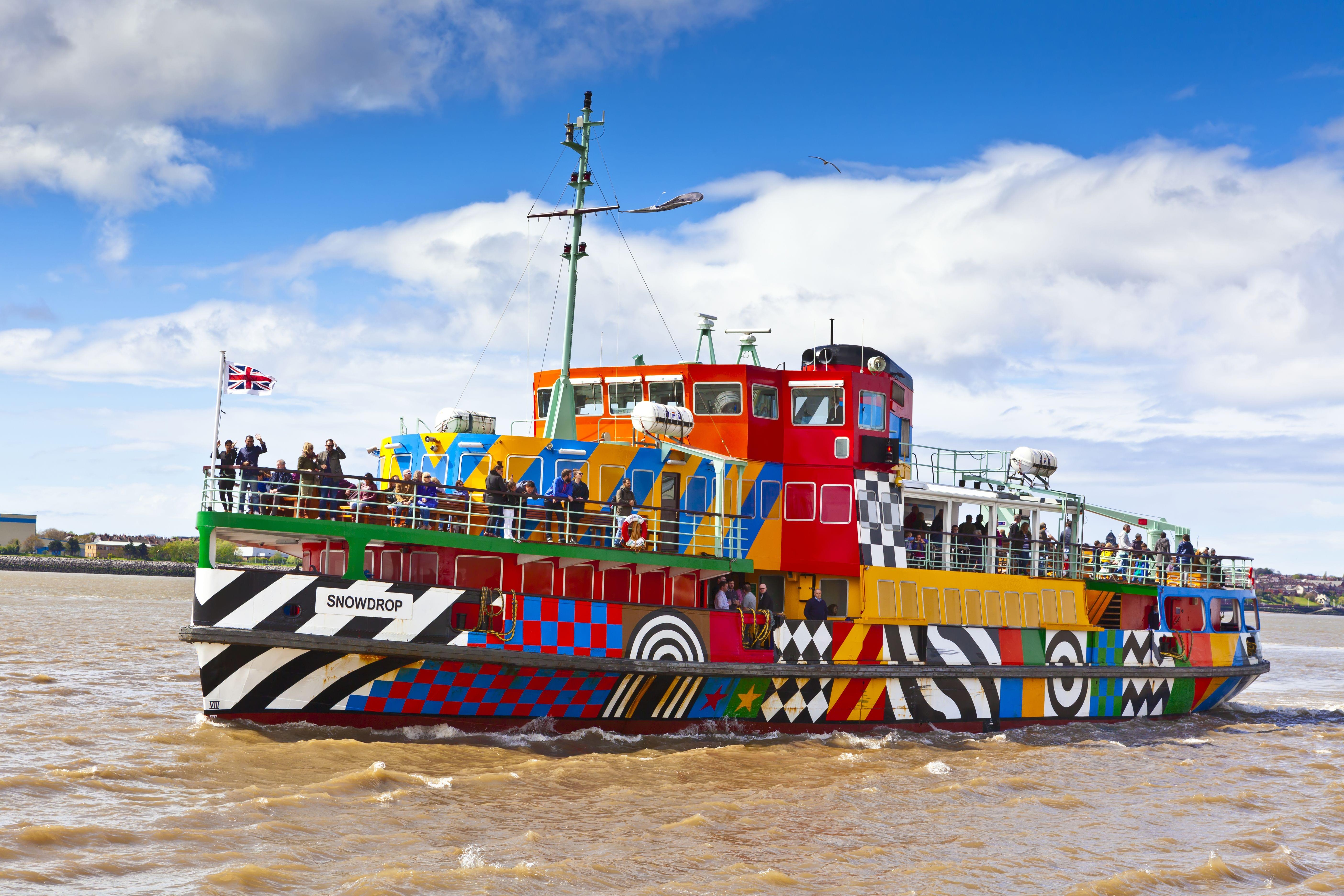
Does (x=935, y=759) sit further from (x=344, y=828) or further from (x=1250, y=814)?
(x=344, y=828)

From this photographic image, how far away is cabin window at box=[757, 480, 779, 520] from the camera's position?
1733 cm

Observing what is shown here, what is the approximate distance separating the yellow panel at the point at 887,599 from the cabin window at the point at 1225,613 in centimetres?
852

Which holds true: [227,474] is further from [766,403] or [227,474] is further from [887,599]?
[887,599]

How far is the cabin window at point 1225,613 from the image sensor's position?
22.1 meters

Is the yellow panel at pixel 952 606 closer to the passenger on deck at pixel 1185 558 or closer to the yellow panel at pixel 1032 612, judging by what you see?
the yellow panel at pixel 1032 612

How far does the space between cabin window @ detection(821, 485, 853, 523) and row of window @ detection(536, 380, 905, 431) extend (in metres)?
1.05

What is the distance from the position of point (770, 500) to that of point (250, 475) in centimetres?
769

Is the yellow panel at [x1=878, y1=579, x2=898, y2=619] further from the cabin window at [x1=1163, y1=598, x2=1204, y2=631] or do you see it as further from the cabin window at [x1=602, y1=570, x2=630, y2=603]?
the cabin window at [x1=1163, y1=598, x2=1204, y2=631]

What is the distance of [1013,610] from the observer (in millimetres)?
18781

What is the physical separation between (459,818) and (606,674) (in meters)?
4.06

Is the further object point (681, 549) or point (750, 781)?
point (681, 549)

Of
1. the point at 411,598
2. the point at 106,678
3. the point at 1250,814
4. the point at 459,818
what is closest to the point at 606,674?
the point at 411,598

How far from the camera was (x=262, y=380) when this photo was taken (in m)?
16.0

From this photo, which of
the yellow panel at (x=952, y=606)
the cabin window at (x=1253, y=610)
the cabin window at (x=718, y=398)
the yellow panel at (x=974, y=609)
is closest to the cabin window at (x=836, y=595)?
the yellow panel at (x=952, y=606)
